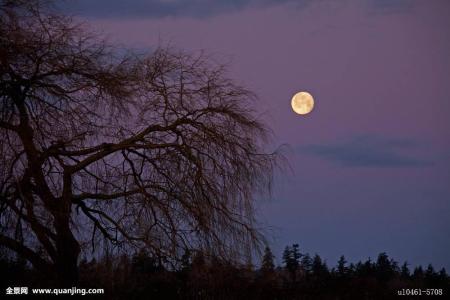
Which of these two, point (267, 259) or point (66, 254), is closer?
point (66, 254)

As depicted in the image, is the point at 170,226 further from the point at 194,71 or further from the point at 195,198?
the point at 194,71

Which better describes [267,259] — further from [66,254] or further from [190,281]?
[66,254]

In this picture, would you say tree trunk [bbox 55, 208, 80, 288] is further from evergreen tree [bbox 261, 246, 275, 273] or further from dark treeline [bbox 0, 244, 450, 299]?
evergreen tree [bbox 261, 246, 275, 273]

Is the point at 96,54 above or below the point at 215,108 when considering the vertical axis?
above

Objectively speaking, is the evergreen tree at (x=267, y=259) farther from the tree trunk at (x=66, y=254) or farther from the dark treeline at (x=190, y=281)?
the tree trunk at (x=66, y=254)

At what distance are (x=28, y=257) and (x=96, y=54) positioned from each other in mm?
2883

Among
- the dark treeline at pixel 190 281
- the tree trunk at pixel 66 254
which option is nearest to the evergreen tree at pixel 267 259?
the dark treeline at pixel 190 281

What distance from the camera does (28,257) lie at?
29.8ft

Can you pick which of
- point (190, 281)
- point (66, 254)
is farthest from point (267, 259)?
point (66, 254)

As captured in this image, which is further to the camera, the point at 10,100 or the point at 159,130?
the point at 159,130

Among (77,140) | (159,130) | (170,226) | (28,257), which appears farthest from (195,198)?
A: (28,257)

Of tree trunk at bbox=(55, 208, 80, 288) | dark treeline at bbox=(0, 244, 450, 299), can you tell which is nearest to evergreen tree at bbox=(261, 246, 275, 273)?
dark treeline at bbox=(0, 244, 450, 299)

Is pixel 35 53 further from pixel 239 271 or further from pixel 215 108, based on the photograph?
pixel 239 271

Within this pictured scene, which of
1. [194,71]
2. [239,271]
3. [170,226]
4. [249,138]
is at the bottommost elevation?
[239,271]
